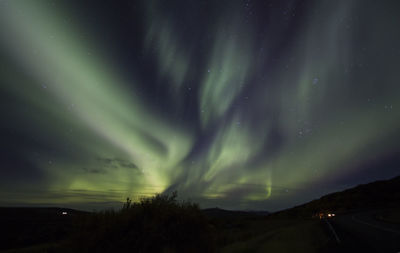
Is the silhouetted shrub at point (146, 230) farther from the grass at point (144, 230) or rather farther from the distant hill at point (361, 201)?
the distant hill at point (361, 201)

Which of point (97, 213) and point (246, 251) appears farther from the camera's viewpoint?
point (246, 251)

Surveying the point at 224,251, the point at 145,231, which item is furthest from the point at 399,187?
the point at 145,231

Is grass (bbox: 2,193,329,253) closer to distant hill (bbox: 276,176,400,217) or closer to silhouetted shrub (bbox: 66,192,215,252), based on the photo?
silhouetted shrub (bbox: 66,192,215,252)

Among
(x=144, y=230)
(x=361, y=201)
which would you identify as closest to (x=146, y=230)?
(x=144, y=230)

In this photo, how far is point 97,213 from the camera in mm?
7801

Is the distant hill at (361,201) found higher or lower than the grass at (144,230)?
higher

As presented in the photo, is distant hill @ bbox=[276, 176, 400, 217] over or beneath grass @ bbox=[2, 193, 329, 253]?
over

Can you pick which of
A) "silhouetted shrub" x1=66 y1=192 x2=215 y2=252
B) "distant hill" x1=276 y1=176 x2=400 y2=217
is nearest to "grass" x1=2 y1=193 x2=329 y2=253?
"silhouetted shrub" x1=66 y1=192 x2=215 y2=252

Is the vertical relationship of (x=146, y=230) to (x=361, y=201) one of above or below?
below

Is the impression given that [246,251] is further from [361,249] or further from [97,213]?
[97,213]

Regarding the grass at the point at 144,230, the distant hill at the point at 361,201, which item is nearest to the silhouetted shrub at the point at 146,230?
the grass at the point at 144,230

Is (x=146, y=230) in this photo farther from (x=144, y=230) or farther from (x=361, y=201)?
(x=361, y=201)

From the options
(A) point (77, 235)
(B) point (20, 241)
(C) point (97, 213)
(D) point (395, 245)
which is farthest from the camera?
(B) point (20, 241)

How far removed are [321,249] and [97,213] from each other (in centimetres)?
934
